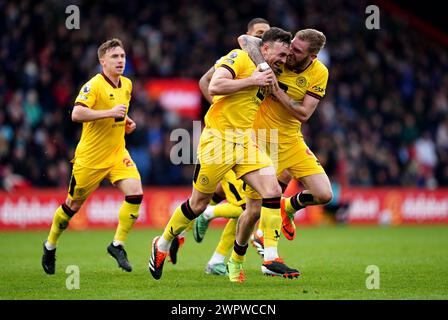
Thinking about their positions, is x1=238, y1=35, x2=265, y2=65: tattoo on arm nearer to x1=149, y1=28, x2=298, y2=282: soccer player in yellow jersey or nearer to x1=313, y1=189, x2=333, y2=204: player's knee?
x1=149, y1=28, x2=298, y2=282: soccer player in yellow jersey

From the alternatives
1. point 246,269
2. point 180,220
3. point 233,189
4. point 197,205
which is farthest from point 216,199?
point 197,205

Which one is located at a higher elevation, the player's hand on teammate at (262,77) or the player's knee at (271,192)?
the player's hand on teammate at (262,77)

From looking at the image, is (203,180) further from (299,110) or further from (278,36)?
(278,36)

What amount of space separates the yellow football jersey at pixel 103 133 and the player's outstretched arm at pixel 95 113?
1.49 ft

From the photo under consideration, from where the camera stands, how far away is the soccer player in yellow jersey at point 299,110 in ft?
32.7

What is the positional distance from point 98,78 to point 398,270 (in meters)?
4.67

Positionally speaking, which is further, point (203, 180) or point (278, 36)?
point (203, 180)

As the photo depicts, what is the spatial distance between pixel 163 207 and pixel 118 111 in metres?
11.6

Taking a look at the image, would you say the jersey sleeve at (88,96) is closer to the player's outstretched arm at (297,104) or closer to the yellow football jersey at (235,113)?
the yellow football jersey at (235,113)

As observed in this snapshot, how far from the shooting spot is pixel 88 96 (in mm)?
10375

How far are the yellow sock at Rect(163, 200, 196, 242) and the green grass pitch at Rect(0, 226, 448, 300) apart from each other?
56cm

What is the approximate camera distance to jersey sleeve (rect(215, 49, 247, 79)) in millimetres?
8961

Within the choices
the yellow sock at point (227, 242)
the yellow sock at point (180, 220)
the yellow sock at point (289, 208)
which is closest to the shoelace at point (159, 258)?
the yellow sock at point (180, 220)
